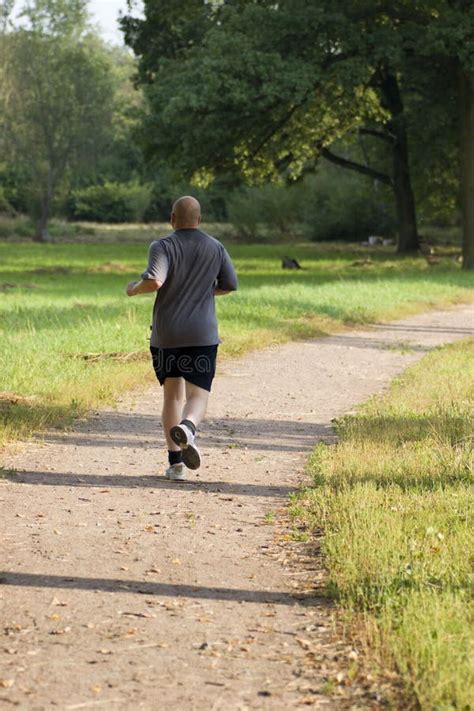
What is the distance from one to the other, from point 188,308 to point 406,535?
8.13ft

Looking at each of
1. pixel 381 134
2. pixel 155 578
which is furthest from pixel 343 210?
pixel 155 578

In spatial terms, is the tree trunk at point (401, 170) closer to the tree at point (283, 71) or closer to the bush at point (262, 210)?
the tree at point (283, 71)

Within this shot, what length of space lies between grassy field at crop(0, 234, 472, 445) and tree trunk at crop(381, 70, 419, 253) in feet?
9.66

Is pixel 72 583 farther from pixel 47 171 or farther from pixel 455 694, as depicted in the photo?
pixel 47 171

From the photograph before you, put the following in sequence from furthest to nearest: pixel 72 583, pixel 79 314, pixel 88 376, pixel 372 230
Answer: pixel 372 230 < pixel 79 314 < pixel 88 376 < pixel 72 583

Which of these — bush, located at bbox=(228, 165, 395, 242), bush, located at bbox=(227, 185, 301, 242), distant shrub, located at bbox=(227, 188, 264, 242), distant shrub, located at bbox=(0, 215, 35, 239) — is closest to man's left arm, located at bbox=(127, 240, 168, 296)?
bush, located at bbox=(228, 165, 395, 242)

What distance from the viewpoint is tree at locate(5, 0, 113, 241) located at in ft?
213

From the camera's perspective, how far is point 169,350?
27.6 ft

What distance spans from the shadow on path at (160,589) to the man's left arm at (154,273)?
7.93ft

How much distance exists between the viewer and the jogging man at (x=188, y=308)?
8172 millimetres

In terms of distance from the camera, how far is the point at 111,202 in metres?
82.0

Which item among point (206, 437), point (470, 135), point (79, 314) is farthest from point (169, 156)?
point (206, 437)

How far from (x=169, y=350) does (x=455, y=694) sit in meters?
4.44

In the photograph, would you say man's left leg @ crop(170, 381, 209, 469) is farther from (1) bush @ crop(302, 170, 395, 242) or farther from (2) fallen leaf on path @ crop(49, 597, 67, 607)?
(1) bush @ crop(302, 170, 395, 242)
